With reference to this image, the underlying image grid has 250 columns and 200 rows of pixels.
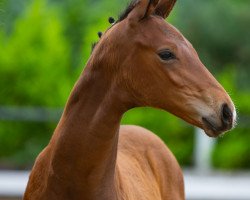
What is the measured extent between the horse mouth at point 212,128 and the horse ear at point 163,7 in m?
0.64

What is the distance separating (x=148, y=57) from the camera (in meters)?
4.19

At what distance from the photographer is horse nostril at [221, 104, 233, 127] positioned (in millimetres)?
3936

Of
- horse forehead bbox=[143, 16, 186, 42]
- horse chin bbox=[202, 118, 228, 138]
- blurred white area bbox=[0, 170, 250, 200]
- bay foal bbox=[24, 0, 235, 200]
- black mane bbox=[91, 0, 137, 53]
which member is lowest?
horse chin bbox=[202, 118, 228, 138]

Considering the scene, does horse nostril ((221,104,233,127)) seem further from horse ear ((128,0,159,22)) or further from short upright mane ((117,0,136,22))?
short upright mane ((117,0,136,22))

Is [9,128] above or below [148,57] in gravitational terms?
above

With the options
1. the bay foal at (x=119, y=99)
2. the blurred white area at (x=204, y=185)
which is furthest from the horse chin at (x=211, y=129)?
the blurred white area at (x=204, y=185)

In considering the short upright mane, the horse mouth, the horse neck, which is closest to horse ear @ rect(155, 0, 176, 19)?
the short upright mane

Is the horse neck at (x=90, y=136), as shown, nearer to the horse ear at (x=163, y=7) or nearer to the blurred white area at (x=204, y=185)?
the horse ear at (x=163, y=7)

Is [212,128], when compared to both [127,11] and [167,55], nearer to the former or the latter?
[167,55]

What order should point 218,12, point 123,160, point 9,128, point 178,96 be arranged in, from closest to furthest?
1. point 178,96
2. point 123,160
3. point 9,128
4. point 218,12

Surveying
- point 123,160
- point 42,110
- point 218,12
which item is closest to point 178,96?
point 123,160

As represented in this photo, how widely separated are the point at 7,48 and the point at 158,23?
7610 millimetres

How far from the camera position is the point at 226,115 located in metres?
3.95

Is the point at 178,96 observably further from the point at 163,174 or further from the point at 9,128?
the point at 9,128
